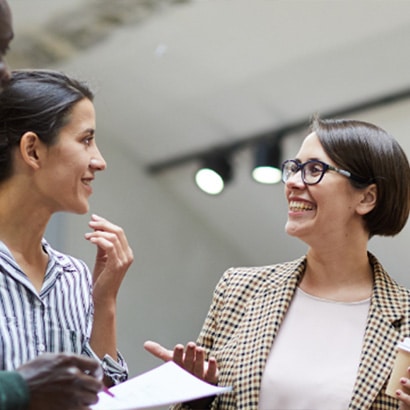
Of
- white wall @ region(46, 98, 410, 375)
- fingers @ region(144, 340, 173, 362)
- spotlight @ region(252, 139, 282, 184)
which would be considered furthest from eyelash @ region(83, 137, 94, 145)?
white wall @ region(46, 98, 410, 375)

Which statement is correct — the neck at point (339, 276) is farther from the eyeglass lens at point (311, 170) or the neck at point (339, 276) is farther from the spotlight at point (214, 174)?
the spotlight at point (214, 174)

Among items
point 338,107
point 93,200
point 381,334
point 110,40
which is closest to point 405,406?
point 381,334

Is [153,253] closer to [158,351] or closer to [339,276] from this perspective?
[339,276]

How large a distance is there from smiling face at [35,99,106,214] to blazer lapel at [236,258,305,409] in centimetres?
55

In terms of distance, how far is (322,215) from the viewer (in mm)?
2326

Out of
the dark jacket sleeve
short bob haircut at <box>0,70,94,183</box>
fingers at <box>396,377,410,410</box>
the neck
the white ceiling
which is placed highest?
the white ceiling

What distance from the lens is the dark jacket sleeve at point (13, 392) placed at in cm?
140

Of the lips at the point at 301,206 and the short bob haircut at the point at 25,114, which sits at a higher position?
the short bob haircut at the point at 25,114

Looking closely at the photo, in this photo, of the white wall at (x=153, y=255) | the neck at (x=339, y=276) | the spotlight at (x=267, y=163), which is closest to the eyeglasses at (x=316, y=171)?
the neck at (x=339, y=276)

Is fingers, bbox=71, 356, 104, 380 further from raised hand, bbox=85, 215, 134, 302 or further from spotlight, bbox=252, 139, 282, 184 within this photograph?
spotlight, bbox=252, 139, 282, 184

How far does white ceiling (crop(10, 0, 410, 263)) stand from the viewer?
4.36 meters

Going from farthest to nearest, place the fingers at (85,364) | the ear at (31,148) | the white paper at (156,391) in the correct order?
the ear at (31,148) < the white paper at (156,391) < the fingers at (85,364)

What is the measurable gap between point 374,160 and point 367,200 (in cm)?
12

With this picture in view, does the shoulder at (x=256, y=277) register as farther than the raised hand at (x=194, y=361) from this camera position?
Yes
